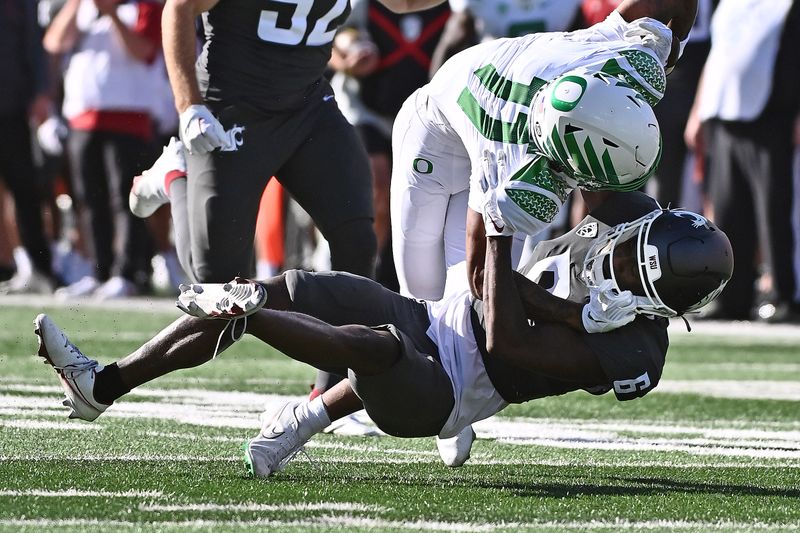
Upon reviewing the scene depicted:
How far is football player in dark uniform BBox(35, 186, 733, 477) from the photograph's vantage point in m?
4.04

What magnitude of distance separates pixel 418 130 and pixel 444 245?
1.26ft

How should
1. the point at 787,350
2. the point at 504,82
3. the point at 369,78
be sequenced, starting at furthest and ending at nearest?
the point at 369,78, the point at 787,350, the point at 504,82

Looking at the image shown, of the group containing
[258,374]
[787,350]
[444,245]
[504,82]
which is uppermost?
[504,82]

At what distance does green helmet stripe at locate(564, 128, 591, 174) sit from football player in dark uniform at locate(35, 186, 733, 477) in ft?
0.59

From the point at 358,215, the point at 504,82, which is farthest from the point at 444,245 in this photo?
the point at 504,82

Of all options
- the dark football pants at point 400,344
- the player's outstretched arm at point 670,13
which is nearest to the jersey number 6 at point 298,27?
the player's outstretched arm at point 670,13

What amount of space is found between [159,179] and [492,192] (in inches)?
68.5

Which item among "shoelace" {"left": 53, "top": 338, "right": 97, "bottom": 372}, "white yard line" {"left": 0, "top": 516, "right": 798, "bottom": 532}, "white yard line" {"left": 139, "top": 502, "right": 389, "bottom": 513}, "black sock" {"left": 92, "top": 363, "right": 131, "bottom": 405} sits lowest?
"black sock" {"left": 92, "top": 363, "right": 131, "bottom": 405}

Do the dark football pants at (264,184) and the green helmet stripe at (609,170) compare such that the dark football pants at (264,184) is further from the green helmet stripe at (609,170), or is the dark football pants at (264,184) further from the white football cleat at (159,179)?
the green helmet stripe at (609,170)

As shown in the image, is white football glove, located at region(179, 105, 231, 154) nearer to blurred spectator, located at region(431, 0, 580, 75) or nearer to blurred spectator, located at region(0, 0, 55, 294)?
blurred spectator, located at region(431, 0, 580, 75)

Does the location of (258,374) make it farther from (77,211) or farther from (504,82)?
(77,211)

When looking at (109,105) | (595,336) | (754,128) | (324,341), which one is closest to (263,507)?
(324,341)

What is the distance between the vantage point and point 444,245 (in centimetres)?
527

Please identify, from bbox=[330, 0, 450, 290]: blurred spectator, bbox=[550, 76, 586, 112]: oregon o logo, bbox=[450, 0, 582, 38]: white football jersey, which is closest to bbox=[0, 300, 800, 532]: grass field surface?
bbox=[550, 76, 586, 112]: oregon o logo
